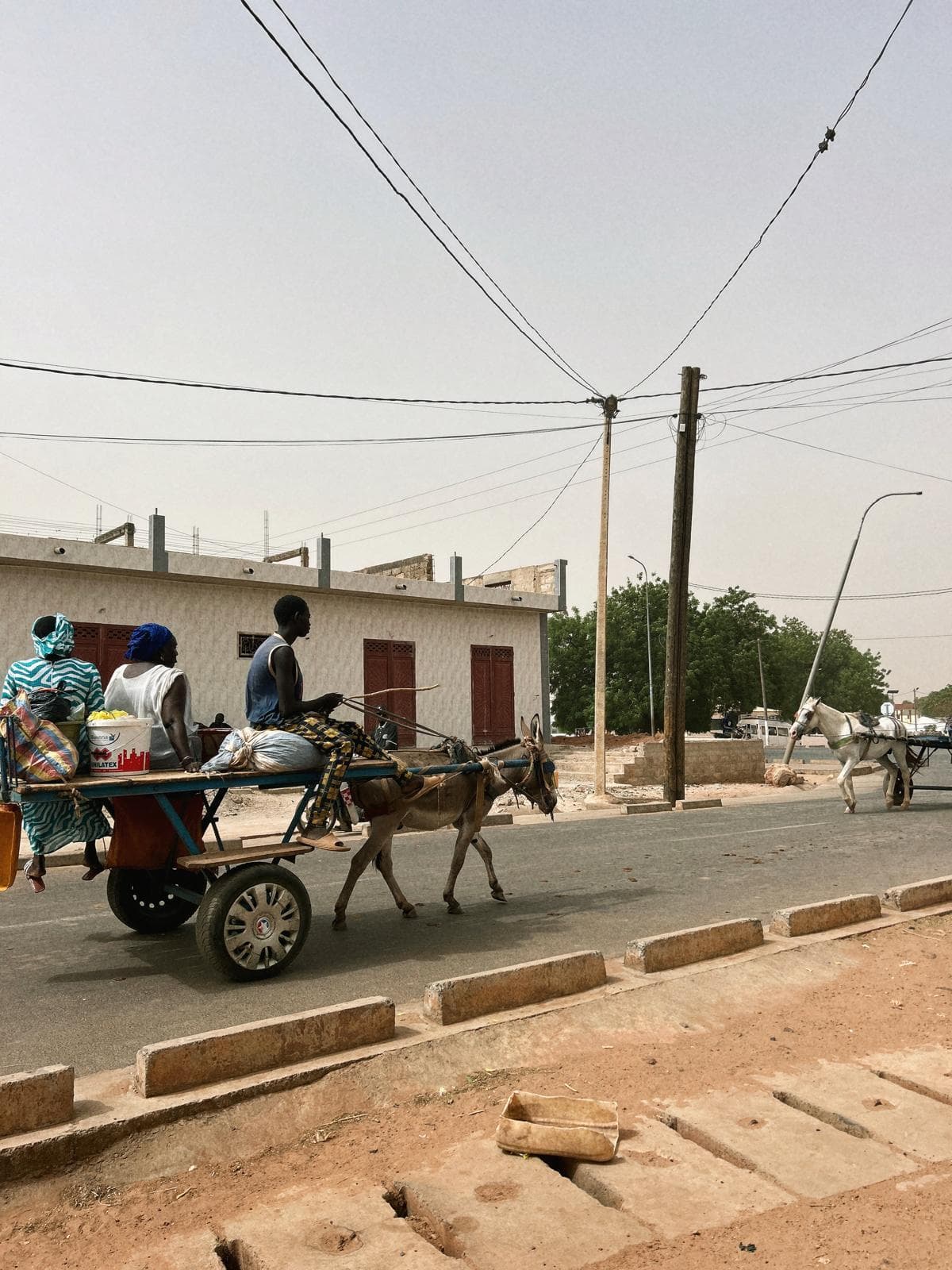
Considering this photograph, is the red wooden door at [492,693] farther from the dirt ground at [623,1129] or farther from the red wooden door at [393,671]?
the dirt ground at [623,1129]

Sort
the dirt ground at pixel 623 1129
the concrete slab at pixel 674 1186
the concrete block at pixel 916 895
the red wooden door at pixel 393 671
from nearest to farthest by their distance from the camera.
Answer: the dirt ground at pixel 623 1129
the concrete slab at pixel 674 1186
the concrete block at pixel 916 895
the red wooden door at pixel 393 671

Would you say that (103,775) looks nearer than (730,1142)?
No

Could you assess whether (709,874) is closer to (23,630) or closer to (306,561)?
(23,630)

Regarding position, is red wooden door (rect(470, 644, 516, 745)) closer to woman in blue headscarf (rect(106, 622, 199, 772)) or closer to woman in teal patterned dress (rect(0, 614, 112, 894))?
woman in blue headscarf (rect(106, 622, 199, 772))

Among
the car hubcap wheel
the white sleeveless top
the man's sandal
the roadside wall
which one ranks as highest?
the white sleeveless top

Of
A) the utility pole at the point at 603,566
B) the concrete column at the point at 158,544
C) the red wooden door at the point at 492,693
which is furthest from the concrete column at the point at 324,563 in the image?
the utility pole at the point at 603,566

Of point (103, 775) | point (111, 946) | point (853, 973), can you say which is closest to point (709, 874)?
point (853, 973)

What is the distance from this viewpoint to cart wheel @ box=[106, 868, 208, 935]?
730 cm

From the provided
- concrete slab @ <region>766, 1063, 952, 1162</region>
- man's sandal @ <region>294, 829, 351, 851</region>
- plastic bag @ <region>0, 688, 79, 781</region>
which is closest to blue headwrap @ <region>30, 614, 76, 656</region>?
plastic bag @ <region>0, 688, 79, 781</region>

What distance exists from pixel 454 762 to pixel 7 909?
441 cm

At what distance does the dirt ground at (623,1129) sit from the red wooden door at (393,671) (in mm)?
18397

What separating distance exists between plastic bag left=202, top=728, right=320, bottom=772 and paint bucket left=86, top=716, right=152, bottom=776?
45 centimetres

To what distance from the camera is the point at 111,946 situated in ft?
23.8

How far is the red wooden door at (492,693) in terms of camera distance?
26.5 meters
